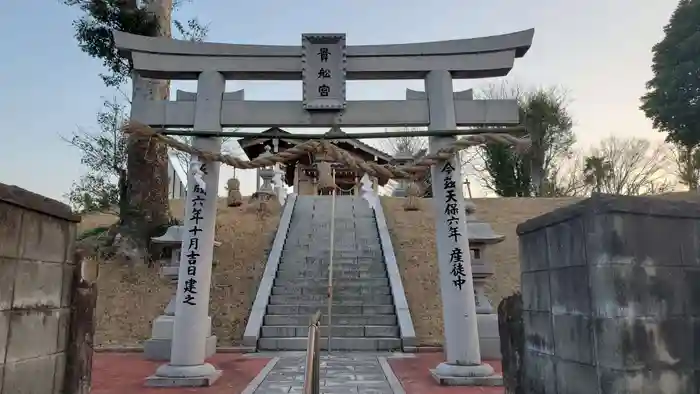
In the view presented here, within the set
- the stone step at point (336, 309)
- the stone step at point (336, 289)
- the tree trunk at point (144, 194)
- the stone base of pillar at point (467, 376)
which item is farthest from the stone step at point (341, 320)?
the tree trunk at point (144, 194)

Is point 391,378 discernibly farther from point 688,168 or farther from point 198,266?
point 688,168

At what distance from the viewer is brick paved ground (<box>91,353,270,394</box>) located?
6.83m

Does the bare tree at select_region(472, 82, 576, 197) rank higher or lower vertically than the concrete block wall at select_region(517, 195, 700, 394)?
higher

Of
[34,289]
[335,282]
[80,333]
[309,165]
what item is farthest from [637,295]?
[309,165]

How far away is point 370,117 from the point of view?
7.52 meters

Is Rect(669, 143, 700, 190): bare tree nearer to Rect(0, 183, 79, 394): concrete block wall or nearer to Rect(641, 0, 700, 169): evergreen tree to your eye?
Rect(641, 0, 700, 169): evergreen tree

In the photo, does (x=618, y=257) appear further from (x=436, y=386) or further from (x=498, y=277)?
(x=498, y=277)

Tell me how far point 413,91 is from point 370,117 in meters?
0.92

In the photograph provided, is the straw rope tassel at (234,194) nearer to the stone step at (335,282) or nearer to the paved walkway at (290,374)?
the stone step at (335,282)

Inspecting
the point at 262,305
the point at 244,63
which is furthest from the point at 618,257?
the point at 262,305

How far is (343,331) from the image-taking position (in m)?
10.9

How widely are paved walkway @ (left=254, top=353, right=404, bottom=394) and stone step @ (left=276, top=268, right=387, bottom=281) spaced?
3.57m

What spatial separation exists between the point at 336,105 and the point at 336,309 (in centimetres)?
590

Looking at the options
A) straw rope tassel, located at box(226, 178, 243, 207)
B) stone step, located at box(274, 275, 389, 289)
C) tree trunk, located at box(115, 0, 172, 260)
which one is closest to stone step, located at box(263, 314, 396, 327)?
stone step, located at box(274, 275, 389, 289)
